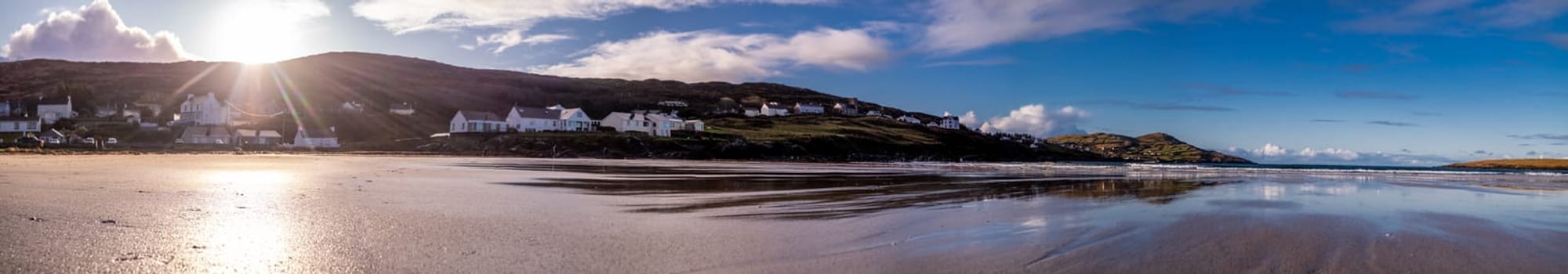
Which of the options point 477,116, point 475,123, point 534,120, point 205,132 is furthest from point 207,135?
point 534,120

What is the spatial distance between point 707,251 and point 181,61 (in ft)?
777

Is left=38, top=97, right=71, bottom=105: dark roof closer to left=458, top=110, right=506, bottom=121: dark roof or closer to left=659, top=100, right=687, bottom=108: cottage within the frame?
left=458, top=110, right=506, bottom=121: dark roof

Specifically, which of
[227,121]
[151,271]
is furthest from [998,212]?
[227,121]

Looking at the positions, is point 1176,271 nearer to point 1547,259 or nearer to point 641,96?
point 1547,259

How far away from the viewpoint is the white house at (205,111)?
10844 centimetres

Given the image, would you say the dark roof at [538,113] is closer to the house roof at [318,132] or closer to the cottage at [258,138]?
the house roof at [318,132]

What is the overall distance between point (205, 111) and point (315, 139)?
117ft

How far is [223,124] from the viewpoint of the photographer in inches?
3944

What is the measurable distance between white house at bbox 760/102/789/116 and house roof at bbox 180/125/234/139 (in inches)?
3544

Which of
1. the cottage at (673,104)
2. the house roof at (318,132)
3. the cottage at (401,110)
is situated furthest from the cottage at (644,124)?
the cottage at (673,104)

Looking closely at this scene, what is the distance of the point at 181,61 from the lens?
7549 inches

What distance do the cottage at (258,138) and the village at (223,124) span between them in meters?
0.09

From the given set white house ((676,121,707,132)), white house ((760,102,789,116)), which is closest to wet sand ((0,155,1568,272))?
white house ((676,121,707,132))

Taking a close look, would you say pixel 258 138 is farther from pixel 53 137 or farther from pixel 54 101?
pixel 54 101
